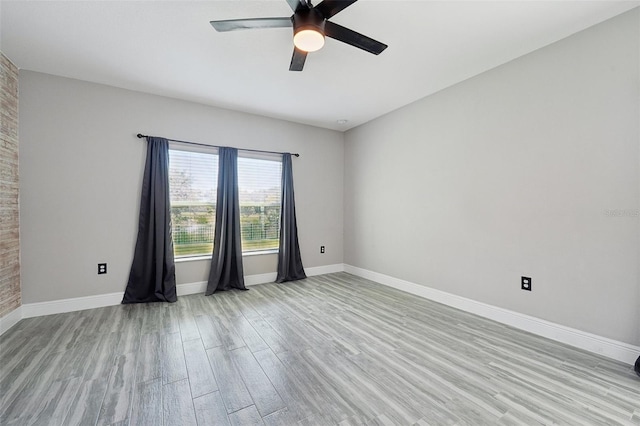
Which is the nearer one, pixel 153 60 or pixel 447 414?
pixel 447 414

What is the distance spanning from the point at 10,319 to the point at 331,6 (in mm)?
4151

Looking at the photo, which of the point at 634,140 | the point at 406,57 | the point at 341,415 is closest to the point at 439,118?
the point at 406,57

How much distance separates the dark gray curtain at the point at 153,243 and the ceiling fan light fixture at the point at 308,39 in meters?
2.65

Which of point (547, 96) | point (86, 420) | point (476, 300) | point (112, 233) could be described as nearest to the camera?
point (86, 420)

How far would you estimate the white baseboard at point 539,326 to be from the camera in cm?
217

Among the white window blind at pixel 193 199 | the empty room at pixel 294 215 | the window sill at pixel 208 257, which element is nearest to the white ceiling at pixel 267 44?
the empty room at pixel 294 215

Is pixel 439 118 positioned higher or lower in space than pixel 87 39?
lower

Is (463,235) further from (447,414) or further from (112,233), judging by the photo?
(112,233)

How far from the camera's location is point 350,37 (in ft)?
6.57

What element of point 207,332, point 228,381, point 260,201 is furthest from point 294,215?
point 228,381

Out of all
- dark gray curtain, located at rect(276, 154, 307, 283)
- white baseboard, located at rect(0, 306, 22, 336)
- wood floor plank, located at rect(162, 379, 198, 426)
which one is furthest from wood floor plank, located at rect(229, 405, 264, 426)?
dark gray curtain, located at rect(276, 154, 307, 283)

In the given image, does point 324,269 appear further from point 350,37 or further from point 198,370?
point 350,37

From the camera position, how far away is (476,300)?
3145 millimetres

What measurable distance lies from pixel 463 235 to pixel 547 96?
1617 mm
